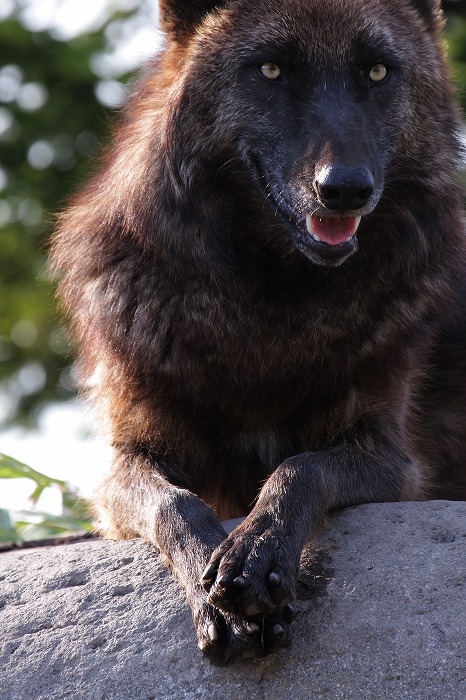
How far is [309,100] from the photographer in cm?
373

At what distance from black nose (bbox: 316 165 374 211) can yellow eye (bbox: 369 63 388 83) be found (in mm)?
525

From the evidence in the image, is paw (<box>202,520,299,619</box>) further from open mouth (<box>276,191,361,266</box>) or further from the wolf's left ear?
the wolf's left ear

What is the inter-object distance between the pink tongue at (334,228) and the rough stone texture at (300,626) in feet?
3.10

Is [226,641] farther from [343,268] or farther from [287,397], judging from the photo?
[343,268]

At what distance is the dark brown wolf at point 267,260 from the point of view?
3744 mm

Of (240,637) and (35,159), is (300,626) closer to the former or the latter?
(240,637)

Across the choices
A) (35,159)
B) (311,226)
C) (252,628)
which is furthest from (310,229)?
(35,159)

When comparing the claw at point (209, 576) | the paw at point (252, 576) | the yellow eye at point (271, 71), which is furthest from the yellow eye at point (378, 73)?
the claw at point (209, 576)

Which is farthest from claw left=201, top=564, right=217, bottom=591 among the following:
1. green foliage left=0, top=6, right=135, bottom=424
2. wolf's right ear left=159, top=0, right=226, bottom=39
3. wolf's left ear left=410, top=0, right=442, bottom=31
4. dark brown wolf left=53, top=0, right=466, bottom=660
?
green foliage left=0, top=6, right=135, bottom=424

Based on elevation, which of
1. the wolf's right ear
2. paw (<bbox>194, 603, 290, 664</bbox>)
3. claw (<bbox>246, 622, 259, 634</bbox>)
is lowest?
paw (<bbox>194, 603, 290, 664</bbox>)

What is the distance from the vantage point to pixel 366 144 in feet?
11.9

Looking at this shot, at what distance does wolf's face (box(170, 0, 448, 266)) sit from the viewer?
364cm

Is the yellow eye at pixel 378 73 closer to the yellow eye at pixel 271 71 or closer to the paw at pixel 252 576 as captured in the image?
the yellow eye at pixel 271 71

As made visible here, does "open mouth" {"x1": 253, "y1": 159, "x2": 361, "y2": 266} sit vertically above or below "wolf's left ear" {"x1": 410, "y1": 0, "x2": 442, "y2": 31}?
below
